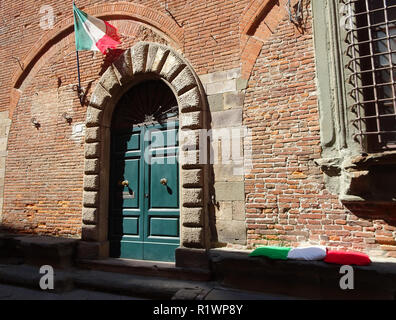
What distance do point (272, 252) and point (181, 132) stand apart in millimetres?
2173

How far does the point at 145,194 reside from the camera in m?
4.93

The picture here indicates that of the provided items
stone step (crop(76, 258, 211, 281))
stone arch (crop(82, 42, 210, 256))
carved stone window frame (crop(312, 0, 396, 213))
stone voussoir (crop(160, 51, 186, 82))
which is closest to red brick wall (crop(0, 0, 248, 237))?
stone voussoir (crop(160, 51, 186, 82))

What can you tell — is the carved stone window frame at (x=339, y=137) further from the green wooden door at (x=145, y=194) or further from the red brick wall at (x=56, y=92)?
the green wooden door at (x=145, y=194)

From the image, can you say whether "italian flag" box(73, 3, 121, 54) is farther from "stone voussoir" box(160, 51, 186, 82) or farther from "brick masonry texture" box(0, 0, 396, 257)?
"stone voussoir" box(160, 51, 186, 82)

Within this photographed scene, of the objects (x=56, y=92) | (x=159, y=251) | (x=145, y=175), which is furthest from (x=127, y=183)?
(x=56, y=92)

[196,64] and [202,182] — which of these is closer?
[202,182]

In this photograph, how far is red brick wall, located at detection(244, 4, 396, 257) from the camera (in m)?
3.75

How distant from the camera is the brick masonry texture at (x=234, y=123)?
153 inches

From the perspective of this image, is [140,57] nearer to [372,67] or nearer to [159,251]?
[159,251]

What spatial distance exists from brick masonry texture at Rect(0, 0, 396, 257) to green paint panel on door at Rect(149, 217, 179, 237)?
421 mm
